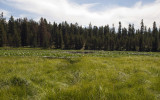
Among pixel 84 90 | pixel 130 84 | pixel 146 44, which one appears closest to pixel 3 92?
pixel 84 90

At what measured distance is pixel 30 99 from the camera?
12.6ft

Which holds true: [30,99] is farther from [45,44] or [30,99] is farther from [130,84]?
[45,44]

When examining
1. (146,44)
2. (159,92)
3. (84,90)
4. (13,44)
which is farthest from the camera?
(146,44)

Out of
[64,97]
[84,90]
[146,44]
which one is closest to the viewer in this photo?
[64,97]

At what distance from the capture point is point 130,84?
16.6ft

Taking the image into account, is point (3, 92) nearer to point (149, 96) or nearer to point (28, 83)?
point (28, 83)

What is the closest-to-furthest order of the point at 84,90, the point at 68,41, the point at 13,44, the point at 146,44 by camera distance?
the point at 84,90
the point at 13,44
the point at 146,44
the point at 68,41

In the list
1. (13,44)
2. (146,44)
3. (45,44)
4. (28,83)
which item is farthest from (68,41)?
(28,83)

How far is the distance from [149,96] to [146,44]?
74.2m

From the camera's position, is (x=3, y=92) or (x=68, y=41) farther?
(x=68, y=41)

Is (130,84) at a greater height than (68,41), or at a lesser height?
A: lesser

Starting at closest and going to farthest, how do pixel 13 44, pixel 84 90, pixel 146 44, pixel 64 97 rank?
pixel 64 97 → pixel 84 90 → pixel 13 44 → pixel 146 44

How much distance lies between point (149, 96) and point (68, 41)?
70527mm

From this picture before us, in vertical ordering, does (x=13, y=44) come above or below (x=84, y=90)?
above
